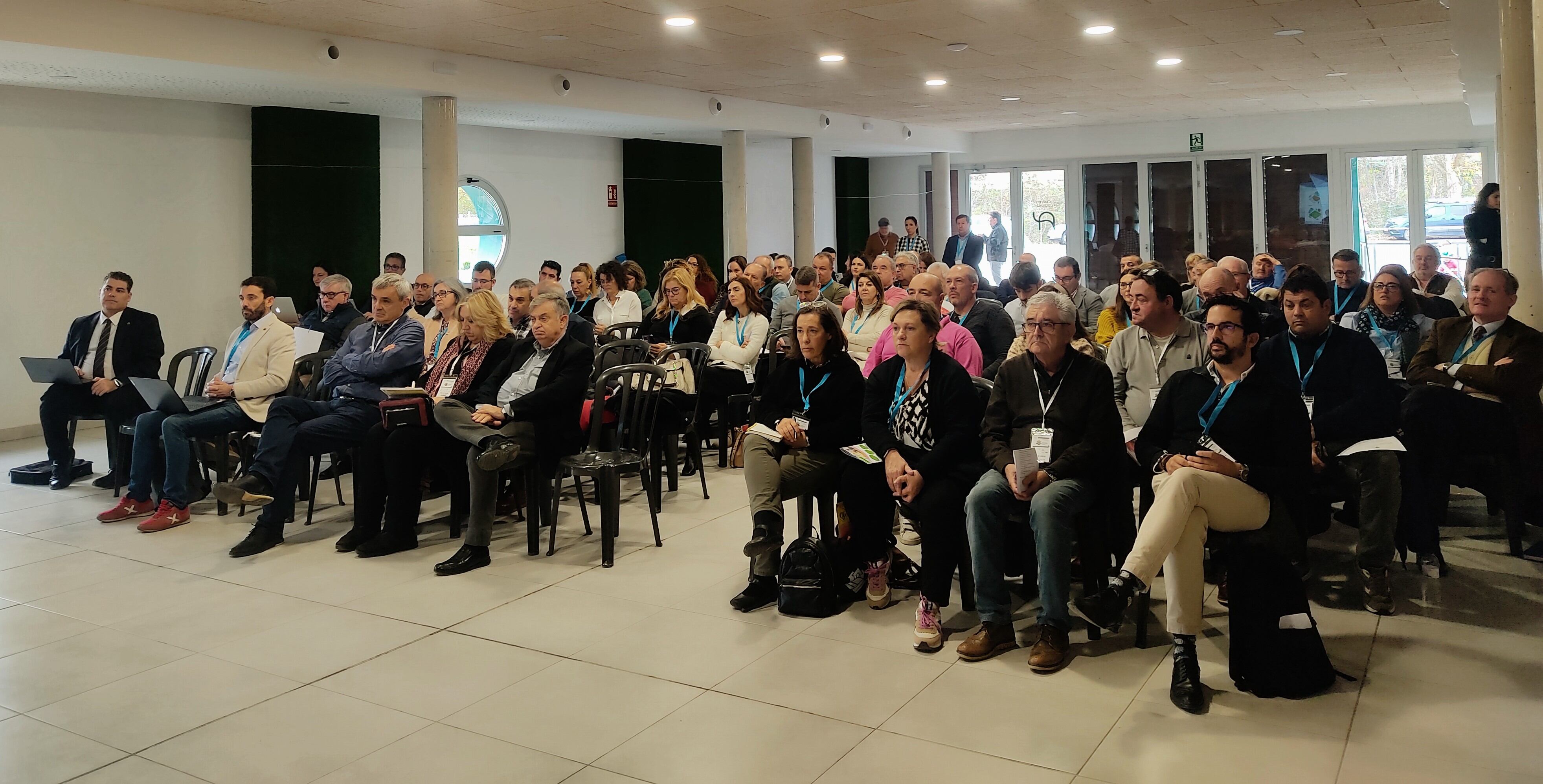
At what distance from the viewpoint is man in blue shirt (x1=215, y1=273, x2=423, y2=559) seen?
5141mm

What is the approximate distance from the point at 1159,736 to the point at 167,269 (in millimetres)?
9445

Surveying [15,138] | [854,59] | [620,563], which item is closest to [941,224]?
[854,59]

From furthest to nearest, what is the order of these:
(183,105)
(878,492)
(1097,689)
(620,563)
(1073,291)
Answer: (183,105) → (1073,291) → (620,563) → (878,492) → (1097,689)

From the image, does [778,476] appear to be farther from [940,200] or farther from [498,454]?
[940,200]

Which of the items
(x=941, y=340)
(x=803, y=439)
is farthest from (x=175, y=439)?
(x=941, y=340)

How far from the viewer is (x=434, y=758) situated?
9.57 ft

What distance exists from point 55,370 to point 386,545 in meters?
3.00

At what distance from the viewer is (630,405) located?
5184mm

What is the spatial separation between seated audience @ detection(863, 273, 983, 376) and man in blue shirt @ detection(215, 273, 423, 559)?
2372 mm

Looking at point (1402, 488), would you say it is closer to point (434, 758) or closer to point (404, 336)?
point (434, 758)

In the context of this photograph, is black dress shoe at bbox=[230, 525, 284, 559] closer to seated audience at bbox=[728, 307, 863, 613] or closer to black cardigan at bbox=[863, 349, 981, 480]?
seated audience at bbox=[728, 307, 863, 613]

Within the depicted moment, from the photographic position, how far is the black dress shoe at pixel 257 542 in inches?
197

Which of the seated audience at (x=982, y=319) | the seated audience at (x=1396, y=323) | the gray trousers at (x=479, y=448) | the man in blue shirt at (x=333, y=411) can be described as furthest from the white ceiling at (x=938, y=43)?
the gray trousers at (x=479, y=448)

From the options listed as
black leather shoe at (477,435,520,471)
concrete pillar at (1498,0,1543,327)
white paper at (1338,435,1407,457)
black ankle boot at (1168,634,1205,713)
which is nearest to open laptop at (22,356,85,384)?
black leather shoe at (477,435,520,471)
